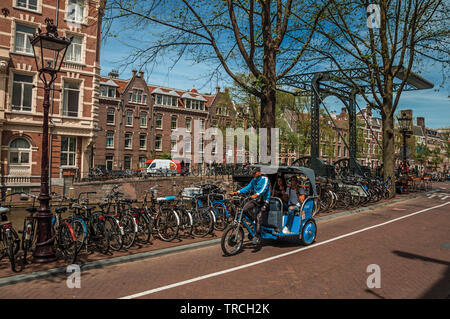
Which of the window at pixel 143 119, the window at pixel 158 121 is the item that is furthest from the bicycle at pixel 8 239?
the window at pixel 158 121

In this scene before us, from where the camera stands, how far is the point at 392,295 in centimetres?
447

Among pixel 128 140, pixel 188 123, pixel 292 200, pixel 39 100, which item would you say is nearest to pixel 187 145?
pixel 188 123

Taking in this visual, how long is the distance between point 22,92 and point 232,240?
65.3 ft

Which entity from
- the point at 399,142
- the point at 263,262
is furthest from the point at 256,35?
the point at 399,142

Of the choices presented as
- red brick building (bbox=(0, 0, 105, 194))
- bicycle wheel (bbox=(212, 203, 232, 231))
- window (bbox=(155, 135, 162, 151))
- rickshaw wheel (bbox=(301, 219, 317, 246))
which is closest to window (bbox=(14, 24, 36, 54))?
red brick building (bbox=(0, 0, 105, 194))

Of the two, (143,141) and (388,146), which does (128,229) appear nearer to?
(388,146)

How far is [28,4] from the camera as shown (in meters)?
20.6

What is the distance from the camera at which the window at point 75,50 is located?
72.2 feet

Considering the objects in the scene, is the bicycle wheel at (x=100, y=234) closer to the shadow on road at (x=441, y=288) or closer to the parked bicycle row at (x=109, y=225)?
the parked bicycle row at (x=109, y=225)

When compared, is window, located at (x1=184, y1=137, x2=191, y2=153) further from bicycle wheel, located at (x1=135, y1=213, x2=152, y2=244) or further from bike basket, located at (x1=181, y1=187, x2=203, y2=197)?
bicycle wheel, located at (x1=135, y1=213, x2=152, y2=244)

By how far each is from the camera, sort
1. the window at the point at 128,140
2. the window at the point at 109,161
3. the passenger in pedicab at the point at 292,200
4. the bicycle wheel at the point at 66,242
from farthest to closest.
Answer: the window at the point at 128,140 < the window at the point at 109,161 < the passenger in pedicab at the point at 292,200 < the bicycle wheel at the point at 66,242

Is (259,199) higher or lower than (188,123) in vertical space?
lower

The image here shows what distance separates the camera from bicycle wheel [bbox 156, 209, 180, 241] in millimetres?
7816
